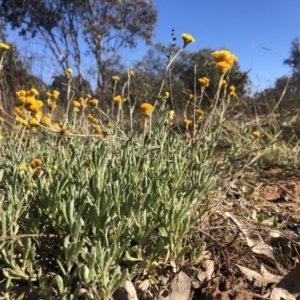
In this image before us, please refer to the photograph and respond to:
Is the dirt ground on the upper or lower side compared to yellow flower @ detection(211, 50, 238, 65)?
lower

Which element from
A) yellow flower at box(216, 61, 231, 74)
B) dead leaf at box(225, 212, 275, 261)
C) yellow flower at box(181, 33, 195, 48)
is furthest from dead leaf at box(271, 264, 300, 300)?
yellow flower at box(181, 33, 195, 48)

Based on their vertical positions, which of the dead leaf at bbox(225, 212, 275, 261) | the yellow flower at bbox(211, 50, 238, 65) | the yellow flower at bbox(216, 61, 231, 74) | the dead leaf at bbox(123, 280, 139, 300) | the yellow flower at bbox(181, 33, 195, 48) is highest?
the yellow flower at bbox(181, 33, 195, 48)

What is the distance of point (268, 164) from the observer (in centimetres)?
374

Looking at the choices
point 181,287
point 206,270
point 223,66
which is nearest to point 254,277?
point 206,270

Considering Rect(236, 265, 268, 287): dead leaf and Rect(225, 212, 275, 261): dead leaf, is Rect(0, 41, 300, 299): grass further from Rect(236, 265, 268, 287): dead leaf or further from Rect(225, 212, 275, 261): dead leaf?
Rect(236, 265, 268, 287): dead leaf

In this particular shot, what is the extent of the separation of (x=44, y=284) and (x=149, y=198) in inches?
20.9

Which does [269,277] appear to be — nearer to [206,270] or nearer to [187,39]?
[206,270]

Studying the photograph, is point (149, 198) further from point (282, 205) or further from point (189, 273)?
point (282, 205)

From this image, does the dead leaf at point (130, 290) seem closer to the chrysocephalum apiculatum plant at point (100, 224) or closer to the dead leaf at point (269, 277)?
the chrysocephalum apiculatum plant at point (100, 224)

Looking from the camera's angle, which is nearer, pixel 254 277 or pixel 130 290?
pixel 130 290

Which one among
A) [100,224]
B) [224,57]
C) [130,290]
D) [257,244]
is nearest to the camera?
[130,290]

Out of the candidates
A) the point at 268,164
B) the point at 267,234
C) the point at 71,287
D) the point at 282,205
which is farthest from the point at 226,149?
the point at 71,287

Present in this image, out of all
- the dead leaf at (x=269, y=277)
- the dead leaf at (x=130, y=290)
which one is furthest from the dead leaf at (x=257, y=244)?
the dead leaf at (x=130, y=290)

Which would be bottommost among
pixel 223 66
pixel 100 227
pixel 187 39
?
pixel 100 227
